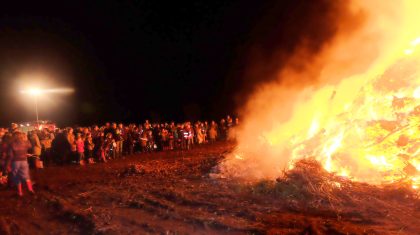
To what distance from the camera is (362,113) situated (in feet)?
40.3

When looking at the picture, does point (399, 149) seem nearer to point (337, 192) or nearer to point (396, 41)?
point (337, 192)

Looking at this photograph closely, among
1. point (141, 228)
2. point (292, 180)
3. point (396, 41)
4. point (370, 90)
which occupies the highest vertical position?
point (396, 41)

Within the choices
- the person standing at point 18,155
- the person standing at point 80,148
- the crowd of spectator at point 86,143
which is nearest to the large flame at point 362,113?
the person standing at point 18,155

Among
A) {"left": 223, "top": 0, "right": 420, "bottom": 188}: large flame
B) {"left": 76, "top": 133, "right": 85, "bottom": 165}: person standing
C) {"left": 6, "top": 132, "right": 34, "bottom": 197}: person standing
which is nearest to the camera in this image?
{"left": 6, "top": 132, "right": 34, "bottom": 197}: person standing

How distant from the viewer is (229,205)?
920 cm

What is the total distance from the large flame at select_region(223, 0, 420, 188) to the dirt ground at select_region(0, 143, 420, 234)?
1799mm

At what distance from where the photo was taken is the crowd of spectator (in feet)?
35.5

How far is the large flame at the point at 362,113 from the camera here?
11219 millimetres

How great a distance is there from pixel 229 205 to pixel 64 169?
9.30 meters

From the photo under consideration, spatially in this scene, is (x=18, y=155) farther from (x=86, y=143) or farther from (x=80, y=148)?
(x=86, y=143)

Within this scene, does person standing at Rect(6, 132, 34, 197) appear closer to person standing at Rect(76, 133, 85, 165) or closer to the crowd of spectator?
the crowd of spectator

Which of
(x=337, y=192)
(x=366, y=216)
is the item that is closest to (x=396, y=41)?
(x=337, y=192)

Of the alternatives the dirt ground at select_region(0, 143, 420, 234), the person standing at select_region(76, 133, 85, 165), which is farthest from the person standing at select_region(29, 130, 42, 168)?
the dirt ground at select_region(0, 143, 420, 234)

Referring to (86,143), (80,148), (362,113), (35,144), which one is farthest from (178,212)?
(86,143)
